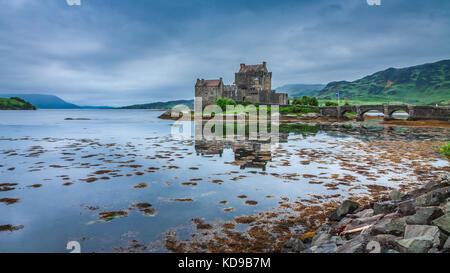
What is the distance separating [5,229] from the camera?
8.34 meters

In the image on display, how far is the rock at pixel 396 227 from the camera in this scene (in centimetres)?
622

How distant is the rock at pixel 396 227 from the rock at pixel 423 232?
27 centimetres

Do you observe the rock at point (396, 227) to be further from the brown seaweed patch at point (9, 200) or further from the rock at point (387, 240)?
the brown seaweed patch at point (9, 200)

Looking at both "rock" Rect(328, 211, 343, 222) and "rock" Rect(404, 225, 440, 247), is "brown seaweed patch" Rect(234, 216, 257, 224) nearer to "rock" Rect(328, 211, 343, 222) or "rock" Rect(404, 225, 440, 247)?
"rock" Rect(328, 211, 343, 222)

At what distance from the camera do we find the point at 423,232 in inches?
222

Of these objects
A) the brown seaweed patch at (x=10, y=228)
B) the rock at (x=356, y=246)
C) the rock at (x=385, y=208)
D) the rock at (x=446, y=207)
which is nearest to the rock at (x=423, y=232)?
the rock at (x=356, y=246)

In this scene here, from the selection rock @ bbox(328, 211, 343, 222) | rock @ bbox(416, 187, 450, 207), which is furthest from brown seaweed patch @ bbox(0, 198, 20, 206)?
rock @ bbox(416, 187, 450, 207)

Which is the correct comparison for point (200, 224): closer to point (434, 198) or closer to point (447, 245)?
point (447, 245)

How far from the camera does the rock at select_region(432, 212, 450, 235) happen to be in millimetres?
5676

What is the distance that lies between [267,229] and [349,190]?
6022 millimetres

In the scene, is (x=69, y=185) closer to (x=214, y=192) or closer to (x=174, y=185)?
(x=174, y=185)

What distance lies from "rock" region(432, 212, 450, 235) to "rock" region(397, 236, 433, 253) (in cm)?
64

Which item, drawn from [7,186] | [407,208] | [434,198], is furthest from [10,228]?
[434,198]

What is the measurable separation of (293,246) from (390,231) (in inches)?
92.4
